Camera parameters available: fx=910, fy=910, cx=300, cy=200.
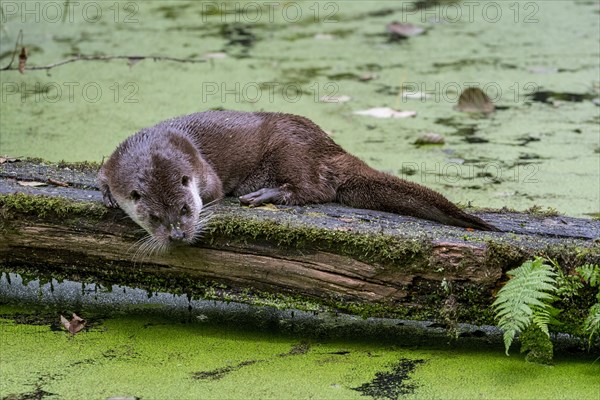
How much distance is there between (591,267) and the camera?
8.98 feet

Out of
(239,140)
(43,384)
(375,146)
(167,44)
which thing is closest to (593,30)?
(375,146)

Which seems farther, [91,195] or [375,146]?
[375,146]

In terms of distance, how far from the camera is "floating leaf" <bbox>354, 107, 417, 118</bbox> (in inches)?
207

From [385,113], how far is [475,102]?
0.54m

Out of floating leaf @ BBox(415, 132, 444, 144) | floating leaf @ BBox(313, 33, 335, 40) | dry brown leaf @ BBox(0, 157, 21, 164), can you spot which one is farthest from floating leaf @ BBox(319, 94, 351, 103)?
dry brown leaf @ BBox(0, 157, 21, 164)

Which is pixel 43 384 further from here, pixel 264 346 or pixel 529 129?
pixel 529 129

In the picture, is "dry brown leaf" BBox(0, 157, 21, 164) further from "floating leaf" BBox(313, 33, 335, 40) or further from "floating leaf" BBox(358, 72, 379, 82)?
"floating leaf" BBox(313, 33, 335, 40)

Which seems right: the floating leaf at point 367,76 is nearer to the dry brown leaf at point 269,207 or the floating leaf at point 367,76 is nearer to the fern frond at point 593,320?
Result: the dry brown leaf at point 269,207

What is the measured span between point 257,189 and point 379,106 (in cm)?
199

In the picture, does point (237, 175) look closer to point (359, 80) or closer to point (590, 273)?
point (590, 273)

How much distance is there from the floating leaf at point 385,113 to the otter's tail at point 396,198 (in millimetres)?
1832

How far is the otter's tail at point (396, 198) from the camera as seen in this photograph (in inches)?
121

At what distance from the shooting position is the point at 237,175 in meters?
3.58

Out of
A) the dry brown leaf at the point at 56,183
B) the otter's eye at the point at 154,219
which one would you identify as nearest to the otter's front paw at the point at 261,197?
the otter's eye at the point at 154,219
